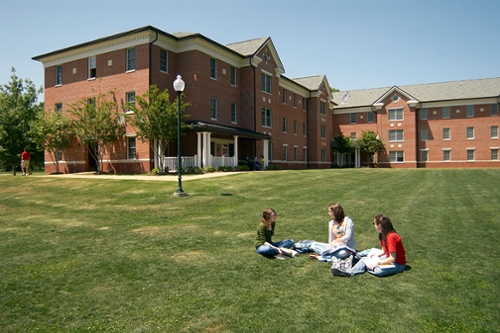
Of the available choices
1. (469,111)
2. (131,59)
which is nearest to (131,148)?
(131,59)

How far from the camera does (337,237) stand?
7262 mm

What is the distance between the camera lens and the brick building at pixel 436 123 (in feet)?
168

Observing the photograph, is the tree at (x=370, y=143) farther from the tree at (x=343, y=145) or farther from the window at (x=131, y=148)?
the window at (x=131, y=148)

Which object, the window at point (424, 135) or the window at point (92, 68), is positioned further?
the window at point (424, 135)

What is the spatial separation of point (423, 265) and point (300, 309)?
9.12 ft

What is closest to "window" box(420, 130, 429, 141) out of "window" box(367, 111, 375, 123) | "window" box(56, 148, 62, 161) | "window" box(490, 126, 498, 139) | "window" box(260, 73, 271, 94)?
"window" box(367, 111, 375, 123)

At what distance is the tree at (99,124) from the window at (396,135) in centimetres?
3911

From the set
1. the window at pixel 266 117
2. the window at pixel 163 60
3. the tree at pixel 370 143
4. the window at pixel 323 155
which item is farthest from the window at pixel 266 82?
the tree at pixel 370 143

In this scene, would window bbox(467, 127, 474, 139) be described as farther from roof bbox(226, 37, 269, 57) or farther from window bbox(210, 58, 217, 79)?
window bbox(210, 58, 217, 79)

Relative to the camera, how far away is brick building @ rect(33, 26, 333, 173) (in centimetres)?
2758

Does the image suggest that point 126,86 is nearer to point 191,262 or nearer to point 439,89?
point 191,262

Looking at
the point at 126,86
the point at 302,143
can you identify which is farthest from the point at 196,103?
the point at 302,143

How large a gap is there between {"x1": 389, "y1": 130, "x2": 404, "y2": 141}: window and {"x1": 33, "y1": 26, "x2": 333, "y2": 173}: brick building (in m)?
21.8

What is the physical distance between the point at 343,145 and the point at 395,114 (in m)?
8.17
